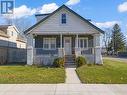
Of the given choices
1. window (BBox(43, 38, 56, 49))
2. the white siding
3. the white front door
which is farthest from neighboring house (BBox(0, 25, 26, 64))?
the white front door

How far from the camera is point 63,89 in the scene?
15383 millimetres

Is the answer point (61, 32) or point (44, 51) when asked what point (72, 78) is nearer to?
point (61, 32)

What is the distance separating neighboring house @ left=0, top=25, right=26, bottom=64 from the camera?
122 feet

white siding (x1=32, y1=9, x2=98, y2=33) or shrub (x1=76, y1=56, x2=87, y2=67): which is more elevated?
white siding (x1=32, y1=9, x2=98, y2=33)

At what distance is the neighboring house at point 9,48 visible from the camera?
37.3m

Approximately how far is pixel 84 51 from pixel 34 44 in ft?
19.7

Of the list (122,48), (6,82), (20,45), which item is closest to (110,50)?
(122,48)

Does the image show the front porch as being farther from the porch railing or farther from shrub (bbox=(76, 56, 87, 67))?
shrub (bbox=(76, 56, 87, 67))

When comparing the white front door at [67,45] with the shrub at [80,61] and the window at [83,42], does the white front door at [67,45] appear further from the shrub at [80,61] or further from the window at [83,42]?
the shrub at [80,61]

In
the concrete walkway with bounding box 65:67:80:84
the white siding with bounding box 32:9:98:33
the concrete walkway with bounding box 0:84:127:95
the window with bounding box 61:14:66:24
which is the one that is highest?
the window with bounding box 61:14:66:24

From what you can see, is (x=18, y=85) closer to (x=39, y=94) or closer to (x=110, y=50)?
(x=39, y=94)

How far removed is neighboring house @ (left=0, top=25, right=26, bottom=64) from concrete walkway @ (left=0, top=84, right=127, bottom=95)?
20.0 meters

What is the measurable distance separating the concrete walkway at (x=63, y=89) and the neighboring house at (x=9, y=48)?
20.0 meters

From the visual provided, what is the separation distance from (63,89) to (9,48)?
83.3ft
